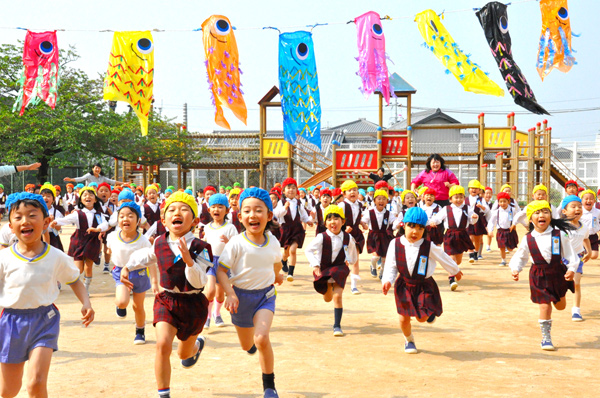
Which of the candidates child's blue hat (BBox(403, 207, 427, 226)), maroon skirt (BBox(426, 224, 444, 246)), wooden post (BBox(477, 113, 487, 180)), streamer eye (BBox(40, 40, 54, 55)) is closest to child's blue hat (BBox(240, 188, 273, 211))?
child's blue hat (BBox(403, 207, 427, 226))

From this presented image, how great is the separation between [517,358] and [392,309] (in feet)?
8.88

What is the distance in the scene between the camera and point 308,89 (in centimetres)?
1290

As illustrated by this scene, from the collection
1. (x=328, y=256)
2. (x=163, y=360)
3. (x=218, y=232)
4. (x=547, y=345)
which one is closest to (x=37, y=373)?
(x=163, y=360)

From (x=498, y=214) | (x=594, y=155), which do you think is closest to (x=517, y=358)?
(x=498, y=214)

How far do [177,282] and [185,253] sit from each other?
0.34 metres

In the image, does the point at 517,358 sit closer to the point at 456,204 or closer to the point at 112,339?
the point at 112,339

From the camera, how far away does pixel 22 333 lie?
3.86 metres

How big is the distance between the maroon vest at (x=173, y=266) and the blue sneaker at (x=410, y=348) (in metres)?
2.49

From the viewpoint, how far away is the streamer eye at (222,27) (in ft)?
41.7

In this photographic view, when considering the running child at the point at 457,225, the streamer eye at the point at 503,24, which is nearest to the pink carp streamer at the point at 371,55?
the streamer eye at the point at 503,24

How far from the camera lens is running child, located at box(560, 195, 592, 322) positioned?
7.57m

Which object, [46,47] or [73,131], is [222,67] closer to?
[46,47]

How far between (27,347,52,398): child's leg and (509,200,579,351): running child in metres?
4.46

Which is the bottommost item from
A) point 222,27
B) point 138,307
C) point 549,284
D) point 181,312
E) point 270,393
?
point 270,393
